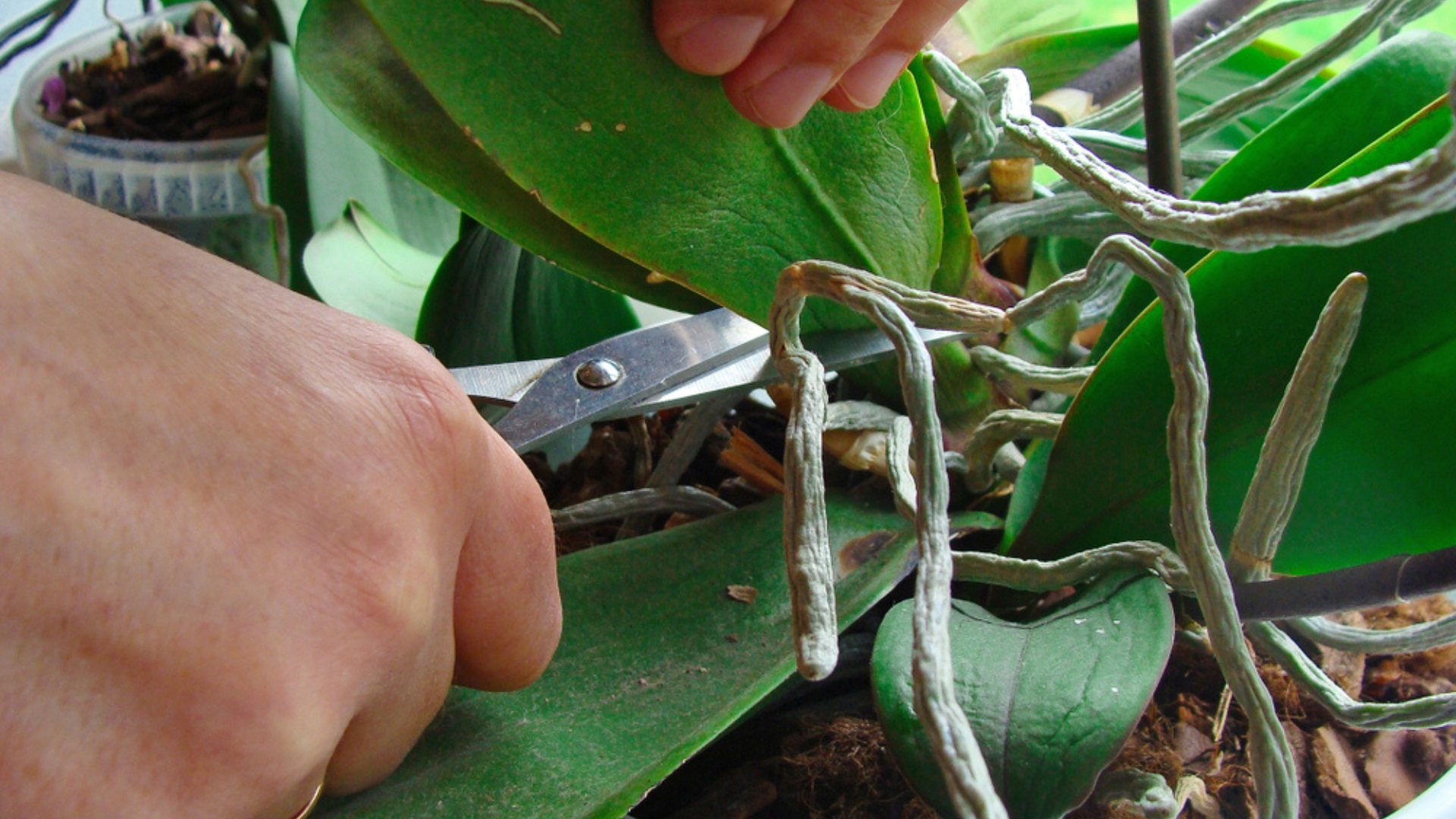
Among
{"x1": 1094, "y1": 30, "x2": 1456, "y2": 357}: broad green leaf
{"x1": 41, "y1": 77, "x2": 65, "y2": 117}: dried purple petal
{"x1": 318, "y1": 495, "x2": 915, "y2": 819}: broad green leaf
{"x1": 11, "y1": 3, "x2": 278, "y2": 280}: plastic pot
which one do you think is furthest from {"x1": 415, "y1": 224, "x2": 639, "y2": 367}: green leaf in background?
{"x1": 41, "y1": 77, "x2": 65, "y2": 117}: dried purple petal

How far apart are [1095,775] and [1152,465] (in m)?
0.11

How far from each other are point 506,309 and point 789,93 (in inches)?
7.6

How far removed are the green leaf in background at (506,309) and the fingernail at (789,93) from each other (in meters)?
0.14

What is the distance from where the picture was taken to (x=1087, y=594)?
29 cm

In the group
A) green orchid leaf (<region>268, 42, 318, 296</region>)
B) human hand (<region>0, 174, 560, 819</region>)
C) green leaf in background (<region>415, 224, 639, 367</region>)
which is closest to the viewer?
human hand (<region>0, 174, 560, 819</region>)

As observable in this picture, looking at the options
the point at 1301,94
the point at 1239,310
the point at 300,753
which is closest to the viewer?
the point at 300,753

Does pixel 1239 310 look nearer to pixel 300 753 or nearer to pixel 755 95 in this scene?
pixel 755 95

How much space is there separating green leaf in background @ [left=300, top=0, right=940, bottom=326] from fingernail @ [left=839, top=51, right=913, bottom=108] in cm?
1

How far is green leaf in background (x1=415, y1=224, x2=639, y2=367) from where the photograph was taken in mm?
421

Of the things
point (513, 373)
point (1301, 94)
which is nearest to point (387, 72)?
point (513, 373)

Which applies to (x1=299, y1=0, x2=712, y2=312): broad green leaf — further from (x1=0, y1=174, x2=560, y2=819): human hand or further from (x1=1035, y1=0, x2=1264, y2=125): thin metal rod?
(x1=1035, y1=0, x2=1264, y2=125): thin metal rod

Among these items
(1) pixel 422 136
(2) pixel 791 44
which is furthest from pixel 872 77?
(1) pixel 422 136

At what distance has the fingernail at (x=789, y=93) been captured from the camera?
0.95 ft

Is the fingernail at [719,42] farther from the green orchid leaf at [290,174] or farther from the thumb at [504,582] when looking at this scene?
the green orchid leaf at [290,174]
